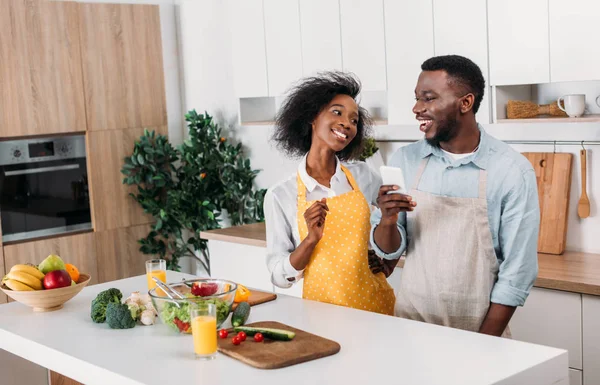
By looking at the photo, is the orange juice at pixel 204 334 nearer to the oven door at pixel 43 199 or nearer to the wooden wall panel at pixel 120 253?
the oven door at pixel 43 199

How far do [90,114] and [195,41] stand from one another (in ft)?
2.88

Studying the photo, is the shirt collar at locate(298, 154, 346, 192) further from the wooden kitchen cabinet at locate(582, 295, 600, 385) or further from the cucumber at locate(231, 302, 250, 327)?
the wooden kitchen cabinet at locate(582, 295, 600, 385)

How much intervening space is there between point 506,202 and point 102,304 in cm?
127

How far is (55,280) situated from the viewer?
2664 mm

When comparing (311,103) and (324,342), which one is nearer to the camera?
(324,342)

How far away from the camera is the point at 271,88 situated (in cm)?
459

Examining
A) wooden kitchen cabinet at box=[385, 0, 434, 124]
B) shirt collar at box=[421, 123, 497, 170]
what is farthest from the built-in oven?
shirt collar at box=[421, 123, 497, 170]

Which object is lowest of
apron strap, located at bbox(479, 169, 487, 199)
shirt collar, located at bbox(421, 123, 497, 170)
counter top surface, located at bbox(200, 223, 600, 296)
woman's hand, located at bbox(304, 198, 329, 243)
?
counter top surface, located at bbox(200, 223, 600, 296)

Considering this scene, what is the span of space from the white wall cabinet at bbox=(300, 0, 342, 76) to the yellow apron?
1.56 m

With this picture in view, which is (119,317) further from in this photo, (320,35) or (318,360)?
(320,35)

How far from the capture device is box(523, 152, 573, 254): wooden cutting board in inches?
142

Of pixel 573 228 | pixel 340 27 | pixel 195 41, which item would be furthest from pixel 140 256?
pixel 573 228

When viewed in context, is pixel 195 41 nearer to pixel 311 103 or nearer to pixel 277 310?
pixel 311 103

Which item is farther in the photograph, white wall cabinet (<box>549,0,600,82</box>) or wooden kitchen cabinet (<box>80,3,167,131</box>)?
wooden kitchen cabinet (<box>80,3,167,131</box>)
